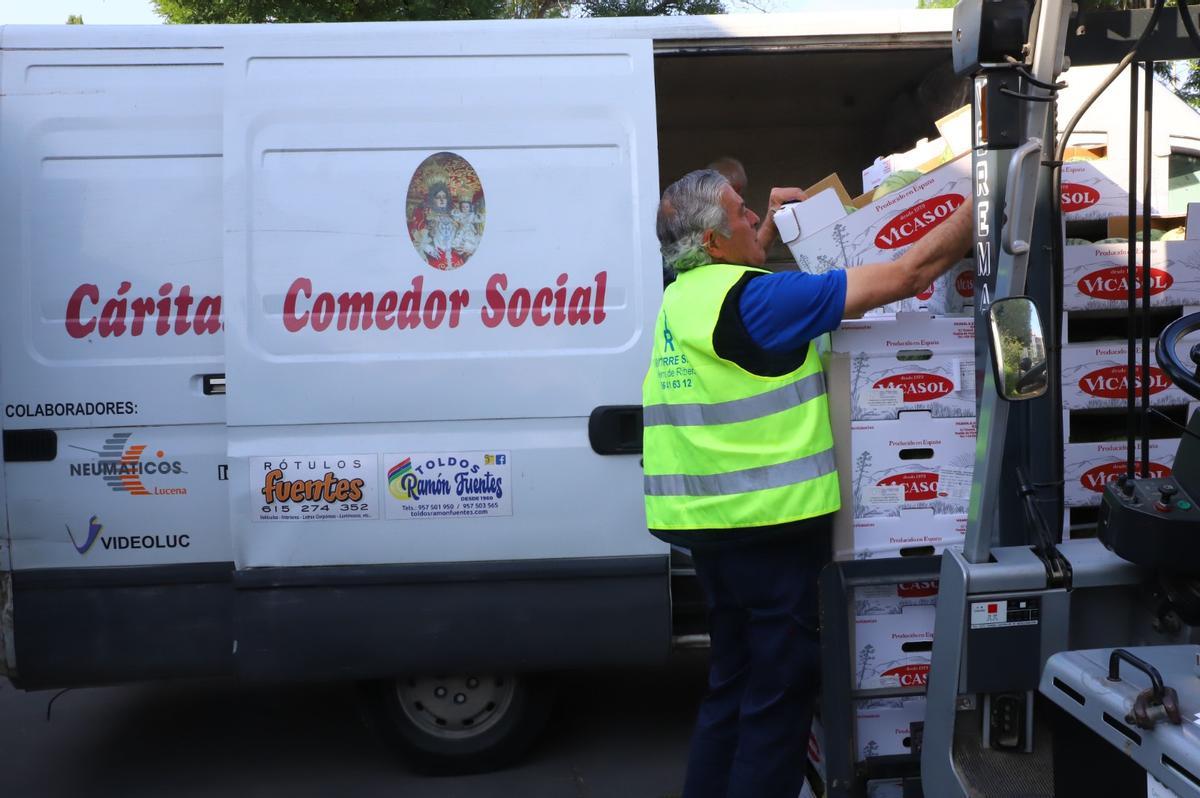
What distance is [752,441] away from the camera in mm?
2830

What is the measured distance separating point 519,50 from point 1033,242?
1.91 m

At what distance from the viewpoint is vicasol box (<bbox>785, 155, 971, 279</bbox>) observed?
10.1ft

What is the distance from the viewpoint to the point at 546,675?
13.0ft

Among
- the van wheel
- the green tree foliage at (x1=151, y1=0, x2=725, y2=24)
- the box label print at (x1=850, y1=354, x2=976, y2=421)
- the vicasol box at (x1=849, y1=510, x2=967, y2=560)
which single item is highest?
the green tree foliage at (x1=151, y1=0, x2=725, y2=24)

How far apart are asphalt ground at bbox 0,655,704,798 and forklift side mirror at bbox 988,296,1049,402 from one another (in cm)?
240

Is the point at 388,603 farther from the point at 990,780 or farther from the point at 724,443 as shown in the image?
the point at 990,780

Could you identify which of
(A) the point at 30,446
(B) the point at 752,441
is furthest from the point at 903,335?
(A) the point at 30,446

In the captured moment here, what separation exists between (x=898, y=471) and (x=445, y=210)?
64.4 inches

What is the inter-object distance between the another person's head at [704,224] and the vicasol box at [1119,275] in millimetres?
906

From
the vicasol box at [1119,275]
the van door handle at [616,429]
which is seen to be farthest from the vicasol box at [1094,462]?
the van door handle at [616,429]

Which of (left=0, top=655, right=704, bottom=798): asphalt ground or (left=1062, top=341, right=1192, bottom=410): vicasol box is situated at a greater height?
(left=1062, top=341, right=1192, bottom=410): vicasol box

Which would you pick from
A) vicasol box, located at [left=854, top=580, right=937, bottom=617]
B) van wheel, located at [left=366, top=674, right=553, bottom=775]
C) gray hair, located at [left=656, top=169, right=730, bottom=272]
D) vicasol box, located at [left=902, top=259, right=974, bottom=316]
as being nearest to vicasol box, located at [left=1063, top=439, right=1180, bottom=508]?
vicasol box, located at [left=902, top=259, right=974, bottom=316]

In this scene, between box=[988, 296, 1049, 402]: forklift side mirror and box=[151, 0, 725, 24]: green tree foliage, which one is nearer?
box=[988, 296, 1049, 402]: forklift side mirror

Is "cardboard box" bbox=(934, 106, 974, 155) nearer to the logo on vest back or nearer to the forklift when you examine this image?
the logo on vest back
